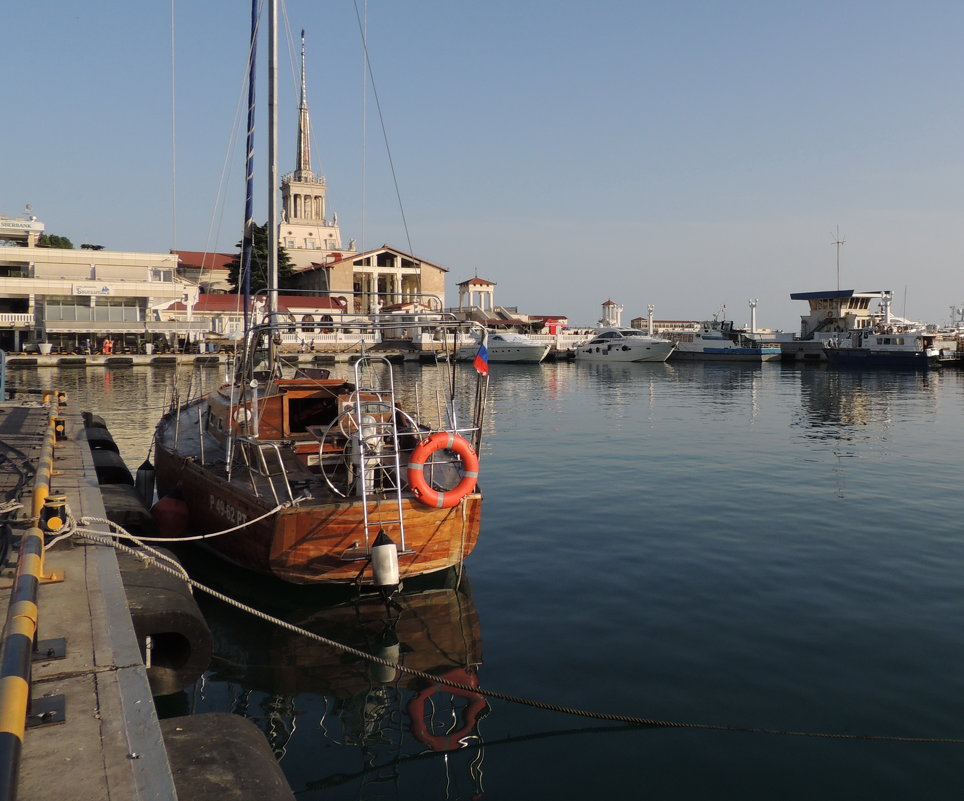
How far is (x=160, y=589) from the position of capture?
6871 millimetres

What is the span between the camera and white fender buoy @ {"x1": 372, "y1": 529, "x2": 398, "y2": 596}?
8484mm

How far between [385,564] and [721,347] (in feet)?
258

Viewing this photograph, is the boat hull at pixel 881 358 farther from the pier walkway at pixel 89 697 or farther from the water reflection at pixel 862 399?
the pier walkway at pixel 89 697

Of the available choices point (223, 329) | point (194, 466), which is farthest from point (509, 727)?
point (223, 329)

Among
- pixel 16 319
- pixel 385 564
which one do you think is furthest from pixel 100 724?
pixel 16 319

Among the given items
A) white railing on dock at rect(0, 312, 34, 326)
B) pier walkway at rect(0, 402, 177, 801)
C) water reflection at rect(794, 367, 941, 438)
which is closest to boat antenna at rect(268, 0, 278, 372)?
pier walkway at rect(0, 402, 177, 801)

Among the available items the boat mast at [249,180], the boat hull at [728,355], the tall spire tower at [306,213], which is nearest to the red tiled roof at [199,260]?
the tall spire tower at [306,213]

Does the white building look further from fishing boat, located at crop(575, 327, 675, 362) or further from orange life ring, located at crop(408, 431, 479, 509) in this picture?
orange life ring, located at crop(408, 431, 479, 509)

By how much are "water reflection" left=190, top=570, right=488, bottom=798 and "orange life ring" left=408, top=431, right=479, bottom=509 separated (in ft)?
4.55

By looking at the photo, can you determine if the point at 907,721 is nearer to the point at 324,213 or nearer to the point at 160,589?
the point at 160,589

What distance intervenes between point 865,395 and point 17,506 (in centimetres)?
4255

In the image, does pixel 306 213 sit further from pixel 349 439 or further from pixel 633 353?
pixel 349 439

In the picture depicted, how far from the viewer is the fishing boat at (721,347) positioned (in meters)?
79.7

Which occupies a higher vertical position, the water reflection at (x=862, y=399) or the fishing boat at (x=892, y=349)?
the fishing boat at (x=892, y=349)
